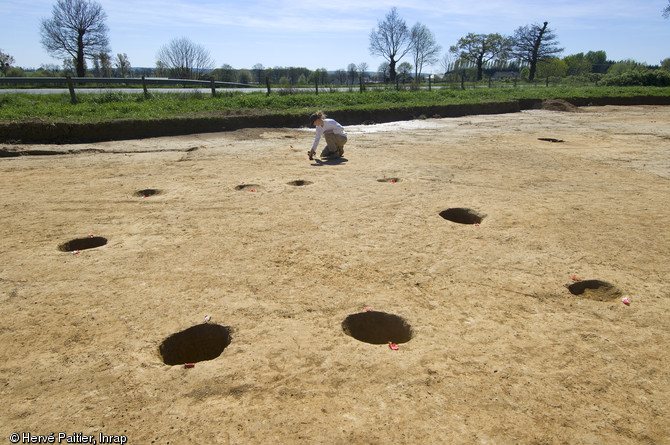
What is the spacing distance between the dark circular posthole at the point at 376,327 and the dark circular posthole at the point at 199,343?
1.05 m

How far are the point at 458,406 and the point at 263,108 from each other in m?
16.2

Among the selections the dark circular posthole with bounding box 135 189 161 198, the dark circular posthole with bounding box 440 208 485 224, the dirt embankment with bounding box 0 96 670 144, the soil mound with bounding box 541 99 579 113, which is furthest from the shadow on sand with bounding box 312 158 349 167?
the soil mound with bounding box 541 99 579 113

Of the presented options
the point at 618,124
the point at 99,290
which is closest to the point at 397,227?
the point at 99,290

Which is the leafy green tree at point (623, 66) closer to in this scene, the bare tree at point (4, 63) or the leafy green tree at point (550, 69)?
the leafy green tree at point (550, 69)

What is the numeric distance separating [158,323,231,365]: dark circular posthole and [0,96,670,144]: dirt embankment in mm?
11212

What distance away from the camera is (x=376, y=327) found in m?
3.82

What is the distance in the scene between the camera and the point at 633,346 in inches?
132

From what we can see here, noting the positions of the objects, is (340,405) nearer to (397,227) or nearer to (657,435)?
(657,435)

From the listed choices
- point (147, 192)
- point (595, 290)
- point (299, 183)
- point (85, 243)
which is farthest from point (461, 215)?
point (147, 192)

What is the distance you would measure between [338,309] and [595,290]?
8.56 ft

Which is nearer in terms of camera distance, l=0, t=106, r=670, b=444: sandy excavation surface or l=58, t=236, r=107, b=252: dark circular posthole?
l=0, t=106, r=670, b=444: sandy excavation surface

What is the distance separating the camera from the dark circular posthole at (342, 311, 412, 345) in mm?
3693

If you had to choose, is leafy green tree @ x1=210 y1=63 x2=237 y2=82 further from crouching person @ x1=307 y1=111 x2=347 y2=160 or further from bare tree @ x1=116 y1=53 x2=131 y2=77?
crouching person @ x1=307 y1=111 x2=347 y2=160

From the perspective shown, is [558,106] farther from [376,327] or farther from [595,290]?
[376,327]
